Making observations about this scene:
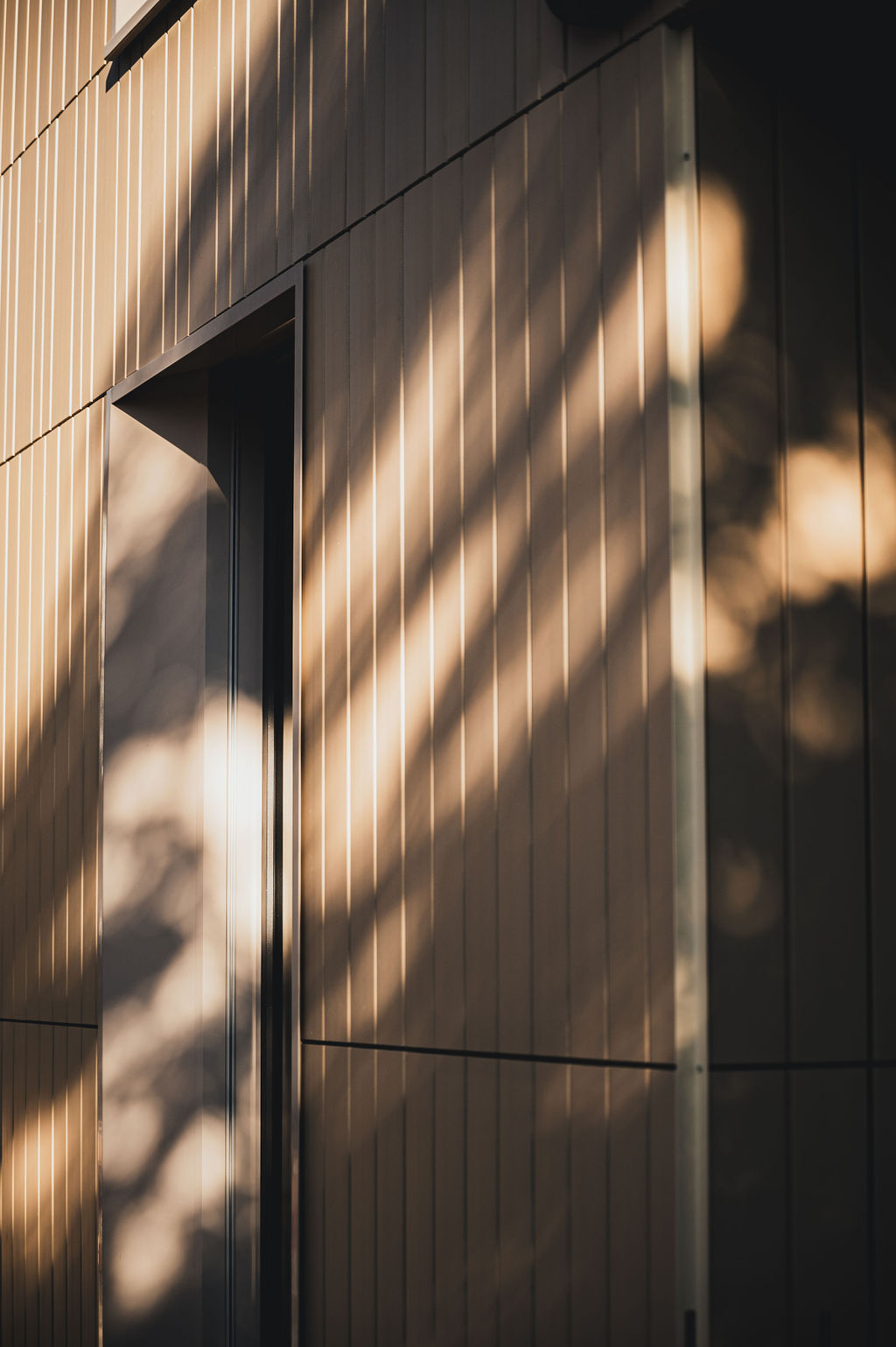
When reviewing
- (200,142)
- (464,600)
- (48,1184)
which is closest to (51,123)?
(200,142)

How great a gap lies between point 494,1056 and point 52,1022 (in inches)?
119

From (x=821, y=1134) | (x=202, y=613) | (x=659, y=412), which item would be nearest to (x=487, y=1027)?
(x=821, y=1134)

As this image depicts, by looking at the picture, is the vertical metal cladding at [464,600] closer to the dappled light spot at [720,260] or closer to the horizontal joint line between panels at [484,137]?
the horizontal joint line between panels at [484,137]

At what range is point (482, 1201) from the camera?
3.42 meters

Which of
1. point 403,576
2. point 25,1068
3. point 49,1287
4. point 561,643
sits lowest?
point 49,1287

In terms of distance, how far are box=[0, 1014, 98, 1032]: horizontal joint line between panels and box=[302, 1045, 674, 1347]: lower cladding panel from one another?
171 cm

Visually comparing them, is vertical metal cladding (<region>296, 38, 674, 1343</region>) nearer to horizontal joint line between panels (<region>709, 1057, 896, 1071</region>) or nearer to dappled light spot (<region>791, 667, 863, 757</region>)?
horizontal joint line between panels (<region>709, 1057, 896, 1071</region>)

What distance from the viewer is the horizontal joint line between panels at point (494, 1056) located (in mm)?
2943

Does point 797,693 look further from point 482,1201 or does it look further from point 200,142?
point 200,142

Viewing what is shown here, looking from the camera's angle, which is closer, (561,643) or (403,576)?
(561,643)

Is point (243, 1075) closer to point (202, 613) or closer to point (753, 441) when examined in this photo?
point (202, 613)

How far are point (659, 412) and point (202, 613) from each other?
2862 millimetres

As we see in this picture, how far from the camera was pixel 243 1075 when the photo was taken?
523 centimetres

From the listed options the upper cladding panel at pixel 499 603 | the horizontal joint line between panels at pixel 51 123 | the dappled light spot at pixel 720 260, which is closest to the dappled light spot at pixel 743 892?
the upper cladding panel at pixel 499 603
